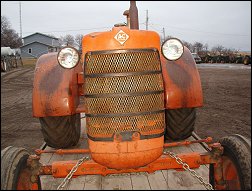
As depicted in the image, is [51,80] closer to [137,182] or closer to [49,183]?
[49,183]

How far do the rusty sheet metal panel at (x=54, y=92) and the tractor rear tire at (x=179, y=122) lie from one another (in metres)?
1.13

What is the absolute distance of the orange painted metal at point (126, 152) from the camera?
6.75 ft

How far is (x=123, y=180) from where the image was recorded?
3174 millimetres

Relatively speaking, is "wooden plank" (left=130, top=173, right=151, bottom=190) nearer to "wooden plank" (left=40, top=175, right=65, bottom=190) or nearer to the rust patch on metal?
"wooden plank" (left=40, top=175, right=65, bottom=190)

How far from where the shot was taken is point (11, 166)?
2248 millimetres

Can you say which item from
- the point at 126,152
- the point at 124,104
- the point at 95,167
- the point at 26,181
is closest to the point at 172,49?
the point at 124,104

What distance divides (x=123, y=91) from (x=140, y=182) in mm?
1433

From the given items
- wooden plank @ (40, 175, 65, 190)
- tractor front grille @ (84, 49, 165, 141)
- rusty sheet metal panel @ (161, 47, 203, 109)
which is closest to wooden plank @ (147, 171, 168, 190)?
rusty sheet metal panel @ (161, 47, 203, 109)

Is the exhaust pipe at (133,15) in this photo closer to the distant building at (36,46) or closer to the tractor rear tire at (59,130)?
the tractor rear tire at (59,130)

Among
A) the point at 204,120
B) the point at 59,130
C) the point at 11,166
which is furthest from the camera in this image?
the point at 204,120

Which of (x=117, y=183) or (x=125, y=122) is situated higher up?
(x=125, y=122)

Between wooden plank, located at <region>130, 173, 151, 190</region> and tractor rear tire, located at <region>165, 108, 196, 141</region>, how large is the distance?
2.37 ft

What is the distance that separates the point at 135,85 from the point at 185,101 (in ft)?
3.97

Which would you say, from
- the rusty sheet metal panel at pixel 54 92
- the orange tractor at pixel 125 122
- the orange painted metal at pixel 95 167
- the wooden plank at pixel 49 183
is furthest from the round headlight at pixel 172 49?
the wooden plank at pixel 49 183
